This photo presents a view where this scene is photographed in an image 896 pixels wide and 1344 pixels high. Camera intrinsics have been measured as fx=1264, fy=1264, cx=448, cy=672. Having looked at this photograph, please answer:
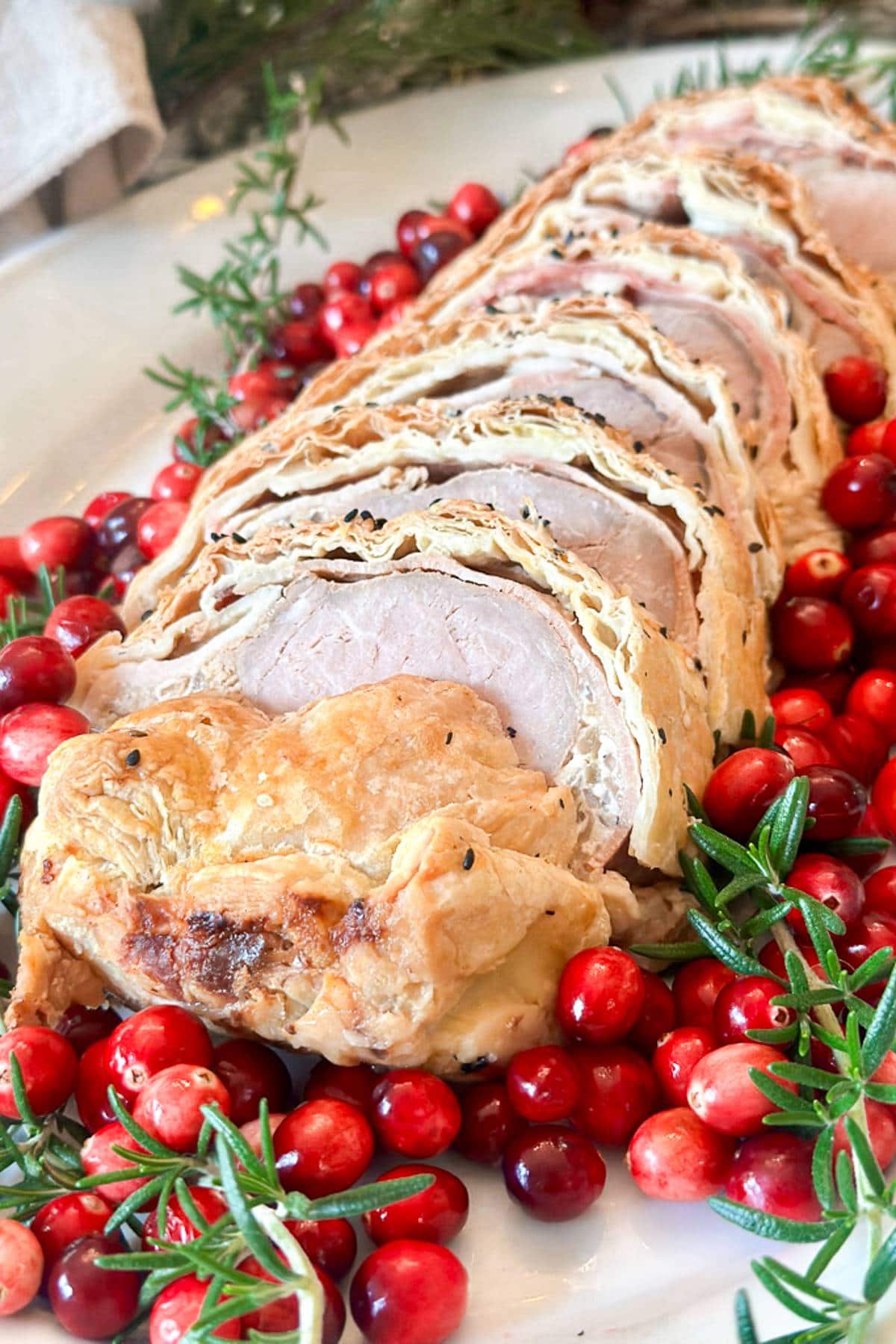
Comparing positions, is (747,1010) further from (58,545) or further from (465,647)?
(58,545)

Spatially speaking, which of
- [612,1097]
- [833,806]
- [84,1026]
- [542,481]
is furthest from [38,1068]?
[542,481]

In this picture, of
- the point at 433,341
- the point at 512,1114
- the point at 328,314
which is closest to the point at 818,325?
the point at 433,341

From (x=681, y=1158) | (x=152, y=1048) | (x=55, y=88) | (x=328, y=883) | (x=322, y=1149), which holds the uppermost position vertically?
(x=55, y=88)

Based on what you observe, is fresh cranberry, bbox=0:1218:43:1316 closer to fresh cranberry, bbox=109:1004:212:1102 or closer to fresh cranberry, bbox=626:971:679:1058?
fresh cranberry, bbox=109:1004:212:1102

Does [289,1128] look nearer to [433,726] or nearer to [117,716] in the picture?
[433,726]

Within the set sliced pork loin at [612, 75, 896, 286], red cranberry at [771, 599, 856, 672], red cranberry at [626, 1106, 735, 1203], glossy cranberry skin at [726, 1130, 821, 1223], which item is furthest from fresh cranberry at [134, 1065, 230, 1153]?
sliced pork loin at [612, 75, 896, 286]

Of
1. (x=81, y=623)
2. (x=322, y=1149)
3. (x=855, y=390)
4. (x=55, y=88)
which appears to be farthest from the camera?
(x=55, y=88)
